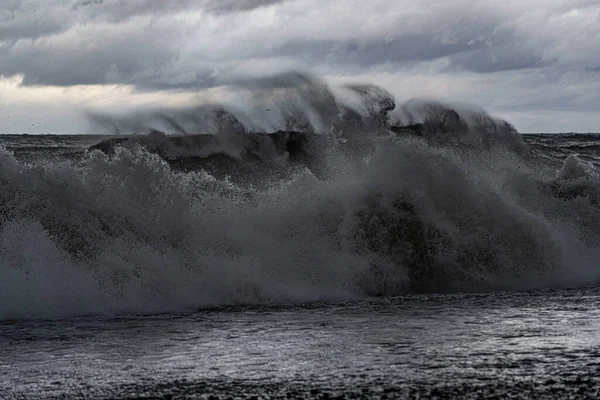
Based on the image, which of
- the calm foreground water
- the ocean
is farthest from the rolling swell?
the calm foreground water

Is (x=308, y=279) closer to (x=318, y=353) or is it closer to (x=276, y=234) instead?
(x=276, y=234)

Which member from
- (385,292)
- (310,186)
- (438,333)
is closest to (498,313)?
(438,333)

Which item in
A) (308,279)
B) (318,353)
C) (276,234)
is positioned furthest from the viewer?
(276,234)

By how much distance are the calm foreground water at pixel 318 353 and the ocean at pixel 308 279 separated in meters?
0.03

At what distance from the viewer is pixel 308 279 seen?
10.5 m

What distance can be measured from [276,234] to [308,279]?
104 centimetres

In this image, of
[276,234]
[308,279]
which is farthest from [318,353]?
[276,234]

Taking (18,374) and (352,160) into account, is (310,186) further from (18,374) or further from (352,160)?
(18,374)

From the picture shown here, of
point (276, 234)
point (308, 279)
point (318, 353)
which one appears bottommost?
point (318, 353)

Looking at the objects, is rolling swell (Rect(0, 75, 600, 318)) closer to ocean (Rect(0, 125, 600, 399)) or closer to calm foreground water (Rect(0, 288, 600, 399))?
ocean (Rect(0, 125, 600, 399))

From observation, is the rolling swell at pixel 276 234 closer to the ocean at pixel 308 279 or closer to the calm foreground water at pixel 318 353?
the ocean at pixel 308 279

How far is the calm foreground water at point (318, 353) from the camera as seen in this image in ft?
18.5

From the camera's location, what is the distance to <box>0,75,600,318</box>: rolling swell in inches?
385

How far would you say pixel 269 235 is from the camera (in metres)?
11.3
